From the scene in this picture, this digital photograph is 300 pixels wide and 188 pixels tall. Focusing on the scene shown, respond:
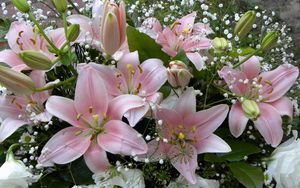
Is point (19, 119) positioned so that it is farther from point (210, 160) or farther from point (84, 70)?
point (210, 160)

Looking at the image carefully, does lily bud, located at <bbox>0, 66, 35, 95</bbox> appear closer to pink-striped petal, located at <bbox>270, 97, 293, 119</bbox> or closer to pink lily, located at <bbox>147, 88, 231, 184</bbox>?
pink lily, located at <bbox>147, 88, 231, 184</bbox>

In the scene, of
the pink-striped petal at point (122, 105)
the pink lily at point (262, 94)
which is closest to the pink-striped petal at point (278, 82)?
the pink lily at point (262, 94)

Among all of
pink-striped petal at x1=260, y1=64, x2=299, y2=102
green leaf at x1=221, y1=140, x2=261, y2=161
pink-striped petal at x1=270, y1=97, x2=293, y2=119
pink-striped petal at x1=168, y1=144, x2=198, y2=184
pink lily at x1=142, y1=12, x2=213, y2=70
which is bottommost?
green leaf at x1=221, y1=140, x2=261, y2=161

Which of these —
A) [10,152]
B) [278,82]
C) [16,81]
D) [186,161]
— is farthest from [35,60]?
[278,82]

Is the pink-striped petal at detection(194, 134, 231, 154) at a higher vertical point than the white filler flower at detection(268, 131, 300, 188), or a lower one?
higher

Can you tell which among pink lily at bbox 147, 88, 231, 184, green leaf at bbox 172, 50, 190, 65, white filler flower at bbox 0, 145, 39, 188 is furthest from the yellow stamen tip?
white filler flower at bbox 0, 145, 39, 188

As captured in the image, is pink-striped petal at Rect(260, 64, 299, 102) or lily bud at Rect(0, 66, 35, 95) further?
pink-striped petal at Rect(260, 64, 299, 102)

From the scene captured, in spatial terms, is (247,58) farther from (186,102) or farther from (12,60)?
(12,60)
